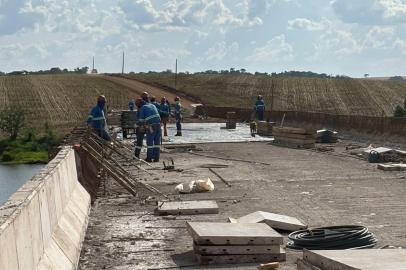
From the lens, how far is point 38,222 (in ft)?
22.7

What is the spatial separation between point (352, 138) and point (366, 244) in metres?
21.3

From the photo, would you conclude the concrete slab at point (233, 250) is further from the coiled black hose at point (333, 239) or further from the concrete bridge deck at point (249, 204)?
the coiled black hose at point (333, 239)

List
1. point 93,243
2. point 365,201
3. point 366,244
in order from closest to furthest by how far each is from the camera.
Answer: point 366,244
point 93,243
point 365,201

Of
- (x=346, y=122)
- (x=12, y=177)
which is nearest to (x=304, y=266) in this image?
(x=346, y=122)

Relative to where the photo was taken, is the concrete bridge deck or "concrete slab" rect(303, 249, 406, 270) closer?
"concrete slab" rect(303, 249, 406, 270)

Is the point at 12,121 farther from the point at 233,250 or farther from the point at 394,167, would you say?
the point at 233,250

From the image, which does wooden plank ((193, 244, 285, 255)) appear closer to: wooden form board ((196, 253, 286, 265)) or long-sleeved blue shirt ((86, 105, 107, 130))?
wooden form board ((196, 253, 286, 265))

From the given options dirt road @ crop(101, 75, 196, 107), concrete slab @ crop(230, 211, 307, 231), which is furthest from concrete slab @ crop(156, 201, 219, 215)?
dirt road @ crop(101, 75, 196, 107)

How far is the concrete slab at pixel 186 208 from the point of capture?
11.6m

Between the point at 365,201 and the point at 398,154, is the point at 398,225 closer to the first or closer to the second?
the point at 365,201

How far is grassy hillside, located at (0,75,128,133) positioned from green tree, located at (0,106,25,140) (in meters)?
1.01

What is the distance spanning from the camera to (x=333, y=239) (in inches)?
349

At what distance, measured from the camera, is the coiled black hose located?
347 inches

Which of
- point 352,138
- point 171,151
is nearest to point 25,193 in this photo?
point 171,151
